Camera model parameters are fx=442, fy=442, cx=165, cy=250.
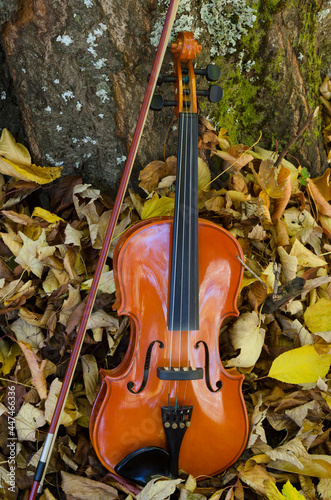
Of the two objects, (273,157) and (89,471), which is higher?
(273,157)

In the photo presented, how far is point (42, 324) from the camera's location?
1.34 m

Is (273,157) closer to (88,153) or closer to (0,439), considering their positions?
(88,153)

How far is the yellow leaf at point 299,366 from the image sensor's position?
4.16 ft

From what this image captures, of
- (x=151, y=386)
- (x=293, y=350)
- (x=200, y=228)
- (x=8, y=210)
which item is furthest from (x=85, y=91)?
(x=293, y=350)

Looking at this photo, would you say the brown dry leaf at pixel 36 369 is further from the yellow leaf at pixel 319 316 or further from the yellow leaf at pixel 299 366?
the yellow leaf at pixel 319 316

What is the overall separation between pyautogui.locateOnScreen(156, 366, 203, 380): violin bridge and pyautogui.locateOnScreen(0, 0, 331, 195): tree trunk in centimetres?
65

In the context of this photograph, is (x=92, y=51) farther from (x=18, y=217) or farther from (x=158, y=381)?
(x=158, y=381)

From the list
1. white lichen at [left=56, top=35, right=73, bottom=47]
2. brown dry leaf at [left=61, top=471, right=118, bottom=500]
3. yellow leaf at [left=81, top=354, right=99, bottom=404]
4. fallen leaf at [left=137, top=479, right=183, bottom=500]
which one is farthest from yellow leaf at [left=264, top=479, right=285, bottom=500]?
white lichen at [left=56, top=35, right=73, bottom=47]

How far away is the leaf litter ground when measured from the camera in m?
1.20

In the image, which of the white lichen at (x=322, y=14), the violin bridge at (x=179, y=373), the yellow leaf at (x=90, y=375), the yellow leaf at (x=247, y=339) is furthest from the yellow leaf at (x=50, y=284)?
the white lichen at (x=322, y=14)

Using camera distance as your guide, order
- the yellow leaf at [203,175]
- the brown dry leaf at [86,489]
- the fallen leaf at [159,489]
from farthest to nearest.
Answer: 1. the yellow leaf at [203,175]
2. the brown dry leaf at [86,489]
3. the fallen leaf at [159,489]

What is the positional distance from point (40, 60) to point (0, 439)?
1.10 meters

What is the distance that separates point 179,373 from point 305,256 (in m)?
0.59

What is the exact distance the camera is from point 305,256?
55.6 inches
